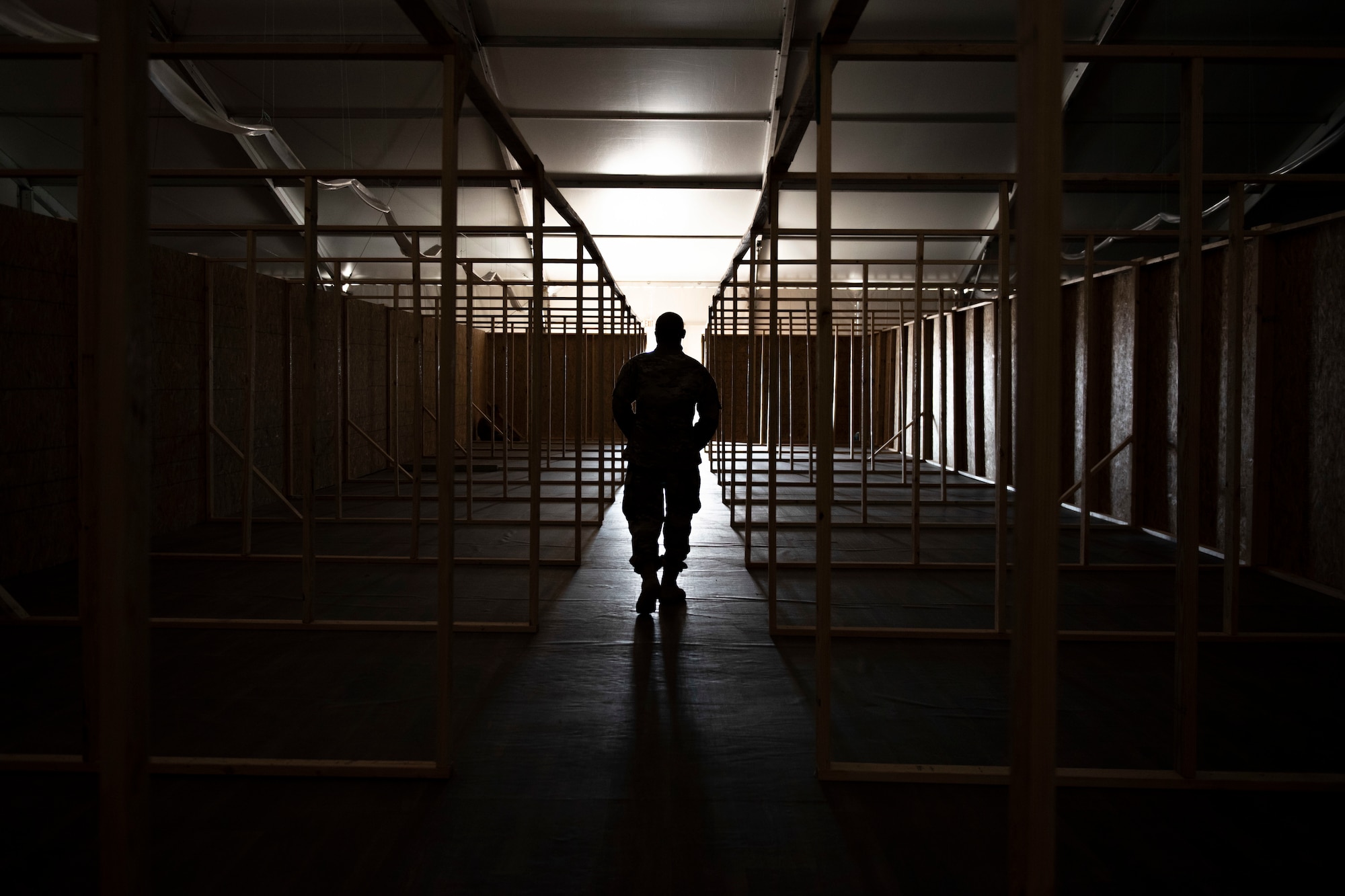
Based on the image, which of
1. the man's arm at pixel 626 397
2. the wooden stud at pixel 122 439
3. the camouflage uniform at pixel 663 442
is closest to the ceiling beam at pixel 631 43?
the camouflage uniform at pixel 663 442

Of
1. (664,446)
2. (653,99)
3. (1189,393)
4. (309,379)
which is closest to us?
(1189,393)

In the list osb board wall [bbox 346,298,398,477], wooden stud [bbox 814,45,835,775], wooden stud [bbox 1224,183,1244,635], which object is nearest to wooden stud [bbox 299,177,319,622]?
wooden stud [bbox 814,45,835,775]

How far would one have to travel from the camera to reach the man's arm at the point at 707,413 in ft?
18.2

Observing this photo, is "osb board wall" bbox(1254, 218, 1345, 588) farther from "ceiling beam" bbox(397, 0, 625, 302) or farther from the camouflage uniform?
"ceiling beam" bbox(397, 0, 625, 302)

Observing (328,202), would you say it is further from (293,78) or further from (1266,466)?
(1266,466)

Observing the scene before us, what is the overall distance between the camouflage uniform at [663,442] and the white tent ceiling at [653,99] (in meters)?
5.96

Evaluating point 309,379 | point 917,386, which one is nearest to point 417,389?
point 309,379

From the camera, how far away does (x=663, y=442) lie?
550 cm

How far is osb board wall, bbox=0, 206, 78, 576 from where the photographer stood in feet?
19.7

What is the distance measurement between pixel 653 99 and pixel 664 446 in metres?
8.55

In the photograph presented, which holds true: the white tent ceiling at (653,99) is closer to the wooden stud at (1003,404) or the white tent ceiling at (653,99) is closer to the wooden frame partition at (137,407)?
the wooden frame partition at (137,407)

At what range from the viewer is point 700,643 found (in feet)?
15.1

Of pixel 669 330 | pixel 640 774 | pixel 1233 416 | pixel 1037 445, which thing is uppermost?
pixel 669 330

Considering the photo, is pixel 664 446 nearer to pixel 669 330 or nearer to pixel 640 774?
pixel 669 330
